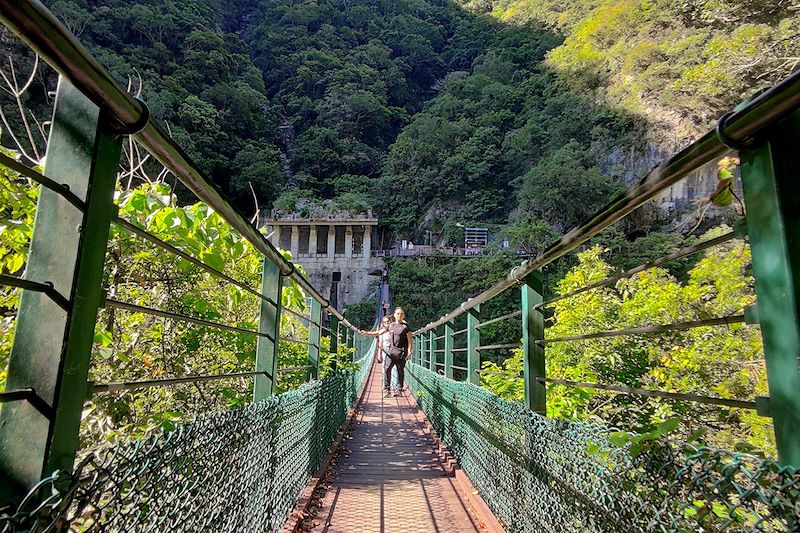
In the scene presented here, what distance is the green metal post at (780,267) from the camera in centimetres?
63

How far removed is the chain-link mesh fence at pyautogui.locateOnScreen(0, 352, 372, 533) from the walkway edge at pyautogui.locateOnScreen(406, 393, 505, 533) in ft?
2.73

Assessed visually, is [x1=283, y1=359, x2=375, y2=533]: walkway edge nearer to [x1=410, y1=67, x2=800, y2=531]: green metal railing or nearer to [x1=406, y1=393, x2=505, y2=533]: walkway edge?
[x1=406, y1=393, x2=505, y2=533]: walkway edge

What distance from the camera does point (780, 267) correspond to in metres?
0.65

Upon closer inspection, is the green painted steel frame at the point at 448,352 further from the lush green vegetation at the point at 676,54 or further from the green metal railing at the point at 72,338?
the lush green vegetation at the point at 676,54

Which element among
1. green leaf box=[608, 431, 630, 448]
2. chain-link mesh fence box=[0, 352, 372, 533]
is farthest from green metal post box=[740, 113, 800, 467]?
chain-link mesh fence box=[0, 352, 372, 533]

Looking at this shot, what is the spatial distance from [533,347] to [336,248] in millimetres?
31484

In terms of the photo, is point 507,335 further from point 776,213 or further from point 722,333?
point 776,213

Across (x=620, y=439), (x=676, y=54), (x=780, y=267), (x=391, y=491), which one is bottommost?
(x=391, y=491)

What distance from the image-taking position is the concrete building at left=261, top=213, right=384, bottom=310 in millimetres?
31531

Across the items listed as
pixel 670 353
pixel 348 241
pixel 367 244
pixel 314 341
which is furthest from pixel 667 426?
pixel 348 241

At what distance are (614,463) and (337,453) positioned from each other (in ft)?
8.52

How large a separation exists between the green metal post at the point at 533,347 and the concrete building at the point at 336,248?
29360mm

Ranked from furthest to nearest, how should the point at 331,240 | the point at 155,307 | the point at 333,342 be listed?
the point at 331,240, the point at 333,342, the point at 155,307

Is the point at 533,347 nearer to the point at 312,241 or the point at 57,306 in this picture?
the point at 57,306
